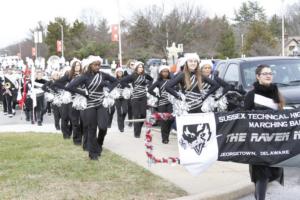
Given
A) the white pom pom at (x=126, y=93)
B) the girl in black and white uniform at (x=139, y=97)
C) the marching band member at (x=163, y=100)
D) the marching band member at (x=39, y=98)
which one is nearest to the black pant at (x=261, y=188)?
the marching band member at (x=163, y=100)

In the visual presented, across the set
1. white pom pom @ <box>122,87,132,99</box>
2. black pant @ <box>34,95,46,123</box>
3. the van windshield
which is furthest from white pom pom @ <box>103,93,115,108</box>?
black pant @ <box>34,95,46,123</box>

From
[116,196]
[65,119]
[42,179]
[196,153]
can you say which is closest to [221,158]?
[196,153]

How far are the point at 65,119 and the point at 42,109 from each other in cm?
522

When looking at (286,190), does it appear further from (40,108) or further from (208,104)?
(40,108)

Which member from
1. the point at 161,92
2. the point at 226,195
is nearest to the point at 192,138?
the point at 226,195

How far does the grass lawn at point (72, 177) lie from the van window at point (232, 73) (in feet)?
8.92

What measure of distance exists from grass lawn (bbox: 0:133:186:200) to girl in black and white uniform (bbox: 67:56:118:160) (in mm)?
314

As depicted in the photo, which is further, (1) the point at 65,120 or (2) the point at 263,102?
(1) the point at 65,120

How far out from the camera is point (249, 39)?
61719 mm

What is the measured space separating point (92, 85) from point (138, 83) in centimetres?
371

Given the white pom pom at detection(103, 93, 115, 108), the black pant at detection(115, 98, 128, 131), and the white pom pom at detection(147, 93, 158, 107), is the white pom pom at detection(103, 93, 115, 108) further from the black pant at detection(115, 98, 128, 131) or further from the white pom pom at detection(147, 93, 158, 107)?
the black pant at detection(115, 98, 128, 131)

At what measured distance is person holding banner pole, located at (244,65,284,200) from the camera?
20.0ft

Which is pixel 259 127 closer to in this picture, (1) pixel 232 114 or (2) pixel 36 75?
(1) pixel 232 114

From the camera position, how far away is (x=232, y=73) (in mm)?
10633
